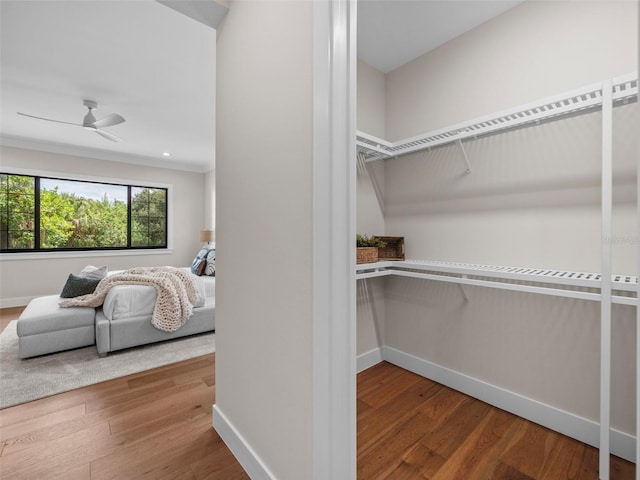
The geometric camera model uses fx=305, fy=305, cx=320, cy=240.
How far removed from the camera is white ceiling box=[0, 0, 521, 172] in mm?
1879

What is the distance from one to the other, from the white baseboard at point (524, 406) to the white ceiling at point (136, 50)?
7.64ft

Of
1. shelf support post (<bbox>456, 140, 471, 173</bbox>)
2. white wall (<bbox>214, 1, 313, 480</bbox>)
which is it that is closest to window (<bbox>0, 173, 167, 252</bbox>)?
white wall (<bbox>214, 1, 313, 480</bbox>)

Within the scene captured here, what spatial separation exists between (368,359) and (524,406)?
105 cm

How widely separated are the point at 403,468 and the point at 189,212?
5.85 m

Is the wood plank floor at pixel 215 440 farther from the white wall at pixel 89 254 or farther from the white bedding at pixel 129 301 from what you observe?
the white wall at pixel 89 254

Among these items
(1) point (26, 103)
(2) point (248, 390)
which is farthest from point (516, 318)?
(1) point (26, 103)

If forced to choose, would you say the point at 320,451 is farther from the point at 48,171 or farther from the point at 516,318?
the point at 48,171

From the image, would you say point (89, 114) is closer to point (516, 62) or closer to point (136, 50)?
point (136, 50)

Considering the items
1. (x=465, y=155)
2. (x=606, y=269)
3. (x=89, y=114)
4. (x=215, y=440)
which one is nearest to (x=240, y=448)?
(x=215, y=440)

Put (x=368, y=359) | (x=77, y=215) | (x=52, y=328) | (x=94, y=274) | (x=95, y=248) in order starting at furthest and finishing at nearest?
1. (x=95, y=248)
2. (x=77, y=215)
3. (x=94, y=274)
4. (x=52, y=328)
5. (x=368, y=359)

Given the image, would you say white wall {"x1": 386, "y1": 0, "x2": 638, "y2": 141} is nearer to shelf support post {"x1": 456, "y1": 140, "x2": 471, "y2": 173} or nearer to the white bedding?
shelf support post {"x1": 456, "y1": 140, "x2": 471, "y2": 173}

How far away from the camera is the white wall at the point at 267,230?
1.08 m

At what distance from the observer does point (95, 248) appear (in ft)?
17.1

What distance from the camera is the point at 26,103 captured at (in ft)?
10.6
